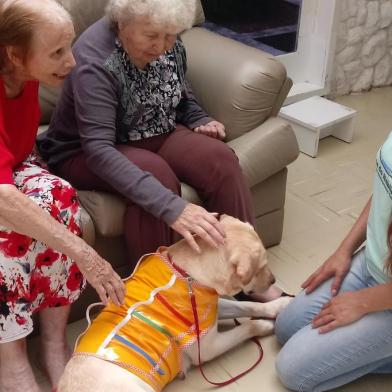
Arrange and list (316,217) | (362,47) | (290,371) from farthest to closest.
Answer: (362,47) → (316,217) → (290,371)

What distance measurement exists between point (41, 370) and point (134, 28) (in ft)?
3.40

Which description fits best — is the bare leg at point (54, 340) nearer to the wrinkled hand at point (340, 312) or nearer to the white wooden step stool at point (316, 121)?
the wrinkled hand at point (340, 312)

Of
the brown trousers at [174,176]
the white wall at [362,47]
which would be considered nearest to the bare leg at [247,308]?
the brown trousers at [174,176]

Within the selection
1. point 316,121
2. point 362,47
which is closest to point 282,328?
point 316,121

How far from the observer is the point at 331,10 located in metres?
3.19

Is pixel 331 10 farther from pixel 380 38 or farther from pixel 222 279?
pixel 222 279

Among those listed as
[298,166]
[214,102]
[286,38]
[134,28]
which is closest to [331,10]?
[286,38]

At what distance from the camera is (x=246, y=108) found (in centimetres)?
197

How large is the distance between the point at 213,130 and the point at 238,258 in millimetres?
625

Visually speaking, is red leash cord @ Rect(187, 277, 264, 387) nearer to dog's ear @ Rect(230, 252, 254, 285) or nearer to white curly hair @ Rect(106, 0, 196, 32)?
dog's ear @ Rect(230, 252, 254, 285)

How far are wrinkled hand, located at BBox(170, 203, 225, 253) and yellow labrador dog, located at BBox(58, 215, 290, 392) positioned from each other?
3 cm

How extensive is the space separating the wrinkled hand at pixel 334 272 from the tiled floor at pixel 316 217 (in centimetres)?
24

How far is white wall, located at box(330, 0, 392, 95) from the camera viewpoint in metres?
3.34

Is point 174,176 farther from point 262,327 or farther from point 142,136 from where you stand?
point 262,327
